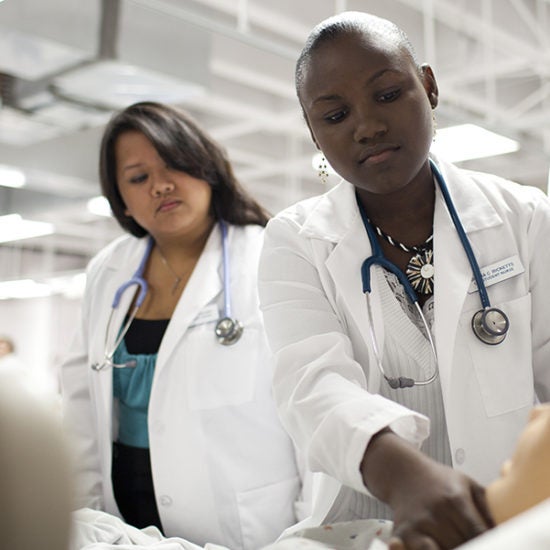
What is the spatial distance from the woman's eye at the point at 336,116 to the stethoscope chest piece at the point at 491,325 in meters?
0.35

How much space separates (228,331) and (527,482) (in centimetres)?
98

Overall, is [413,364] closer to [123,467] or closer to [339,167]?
[339,167]

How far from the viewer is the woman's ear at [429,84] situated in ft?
3.76

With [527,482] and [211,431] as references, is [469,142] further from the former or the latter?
[527,482]

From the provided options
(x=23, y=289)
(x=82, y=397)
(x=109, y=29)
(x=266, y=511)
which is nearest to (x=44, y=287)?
(x=23, y=289)

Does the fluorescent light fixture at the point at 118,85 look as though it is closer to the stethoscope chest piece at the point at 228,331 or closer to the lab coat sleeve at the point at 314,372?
the stethoscope chest piece at the point at 228,331

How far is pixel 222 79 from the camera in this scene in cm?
607

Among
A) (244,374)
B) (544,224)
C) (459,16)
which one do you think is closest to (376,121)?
(544,224)

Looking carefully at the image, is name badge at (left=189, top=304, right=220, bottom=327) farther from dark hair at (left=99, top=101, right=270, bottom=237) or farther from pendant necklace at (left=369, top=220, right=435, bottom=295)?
pendant necklace at (left=369, top=220, right=435, bottom=295)

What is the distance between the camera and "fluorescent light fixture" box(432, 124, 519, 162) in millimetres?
3666

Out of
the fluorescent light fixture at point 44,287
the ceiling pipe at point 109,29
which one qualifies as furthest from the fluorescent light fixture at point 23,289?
the ceiling pipe at point 109,29

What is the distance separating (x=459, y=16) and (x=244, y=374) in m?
4.21

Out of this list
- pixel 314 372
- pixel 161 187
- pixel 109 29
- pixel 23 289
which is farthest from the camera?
pixel 23 289

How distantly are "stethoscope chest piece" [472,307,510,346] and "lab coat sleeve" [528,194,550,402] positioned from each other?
0.26 feet
